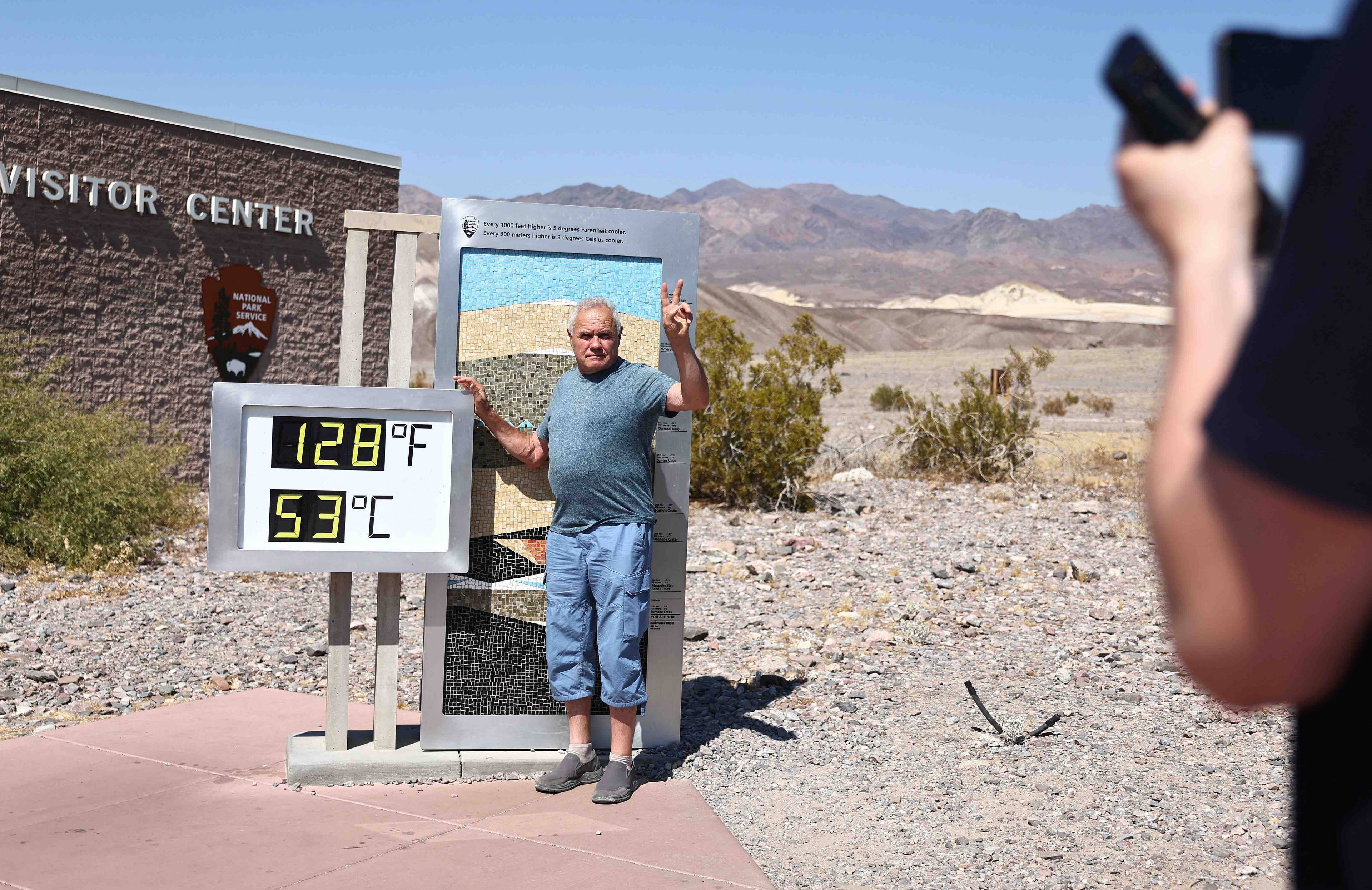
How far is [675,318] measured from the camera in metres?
4.62

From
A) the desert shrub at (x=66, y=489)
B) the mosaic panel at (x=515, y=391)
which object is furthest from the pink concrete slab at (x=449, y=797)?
the desert shrub at (x=66, y=489)

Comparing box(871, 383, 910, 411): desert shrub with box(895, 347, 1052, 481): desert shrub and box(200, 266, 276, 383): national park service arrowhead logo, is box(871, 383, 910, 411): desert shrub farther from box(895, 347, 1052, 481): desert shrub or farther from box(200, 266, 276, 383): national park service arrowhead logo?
box(200, 266, 276, 383): national park service arrowhead logo

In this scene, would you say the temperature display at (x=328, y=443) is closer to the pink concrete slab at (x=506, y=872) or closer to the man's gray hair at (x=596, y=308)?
the man's gray hair at (x=596, y=308)

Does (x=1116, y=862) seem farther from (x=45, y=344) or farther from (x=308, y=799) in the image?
(x=45, y=344)

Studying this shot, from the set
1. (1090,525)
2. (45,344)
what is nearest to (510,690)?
(1090,525)

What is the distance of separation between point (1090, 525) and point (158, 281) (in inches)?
387

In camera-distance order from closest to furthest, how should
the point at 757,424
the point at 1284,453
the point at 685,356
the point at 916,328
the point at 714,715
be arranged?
the point at 1284,453 < the point at 685,356 < the point at 714,715 < the point at 757,424 < the point at 916,328

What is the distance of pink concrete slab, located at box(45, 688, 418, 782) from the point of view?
5105 mm

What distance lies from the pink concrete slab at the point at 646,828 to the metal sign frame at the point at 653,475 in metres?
0.43

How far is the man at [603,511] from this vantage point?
471 centimetres

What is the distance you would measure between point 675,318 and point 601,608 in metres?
1.17

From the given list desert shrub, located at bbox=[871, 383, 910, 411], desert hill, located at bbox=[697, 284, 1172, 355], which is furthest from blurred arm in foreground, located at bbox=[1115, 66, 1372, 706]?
desert hill, located at bbox=[697, 284, 1172, 355]

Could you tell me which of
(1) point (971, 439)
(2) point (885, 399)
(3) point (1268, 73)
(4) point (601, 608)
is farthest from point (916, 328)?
(3) point (1268, 73)

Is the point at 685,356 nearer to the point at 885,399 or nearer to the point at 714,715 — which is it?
the point at 714,715
